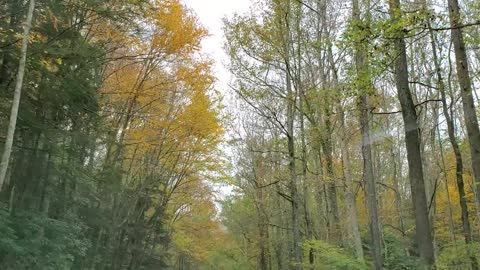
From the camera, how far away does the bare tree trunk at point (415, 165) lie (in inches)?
287

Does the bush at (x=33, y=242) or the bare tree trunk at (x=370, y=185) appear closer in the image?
the bush at (x=33, y=242)

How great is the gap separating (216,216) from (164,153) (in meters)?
14.9

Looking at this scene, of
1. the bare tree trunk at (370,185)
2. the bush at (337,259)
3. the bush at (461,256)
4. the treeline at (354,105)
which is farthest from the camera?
the bush at (461,256)

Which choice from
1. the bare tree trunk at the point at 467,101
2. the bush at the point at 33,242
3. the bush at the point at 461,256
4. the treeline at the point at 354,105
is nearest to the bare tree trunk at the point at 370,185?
the treeline at the point at 354,105

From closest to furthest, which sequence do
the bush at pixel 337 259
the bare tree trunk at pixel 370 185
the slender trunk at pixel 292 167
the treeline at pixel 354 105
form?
the treeline at pixel 354 105 < the bare tree trunk at pixel 370 185 < the bush at pixel 337 259 < the slender trunk at pixel 292 167

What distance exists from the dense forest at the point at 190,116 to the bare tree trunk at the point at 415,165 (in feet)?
0.08

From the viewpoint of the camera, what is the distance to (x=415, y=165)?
7590 millimetres

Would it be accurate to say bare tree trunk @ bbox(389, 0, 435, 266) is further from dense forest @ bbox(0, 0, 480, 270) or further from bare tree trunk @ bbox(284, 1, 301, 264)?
bare tree trunk @ bbox(284, 1, 301, 264)

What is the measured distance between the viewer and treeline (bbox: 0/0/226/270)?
8.04 m

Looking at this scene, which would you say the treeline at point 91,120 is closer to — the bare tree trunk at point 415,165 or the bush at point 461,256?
the bare tree trunk at point 415,165

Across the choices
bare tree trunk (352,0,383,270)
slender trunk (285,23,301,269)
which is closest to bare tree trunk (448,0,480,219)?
bare tree trunk (352,0,383,270)

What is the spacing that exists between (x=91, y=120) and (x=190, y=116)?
4.26 m

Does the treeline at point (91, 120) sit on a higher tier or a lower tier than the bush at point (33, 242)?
higher

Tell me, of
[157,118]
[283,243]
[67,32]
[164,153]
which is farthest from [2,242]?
[283,243]
